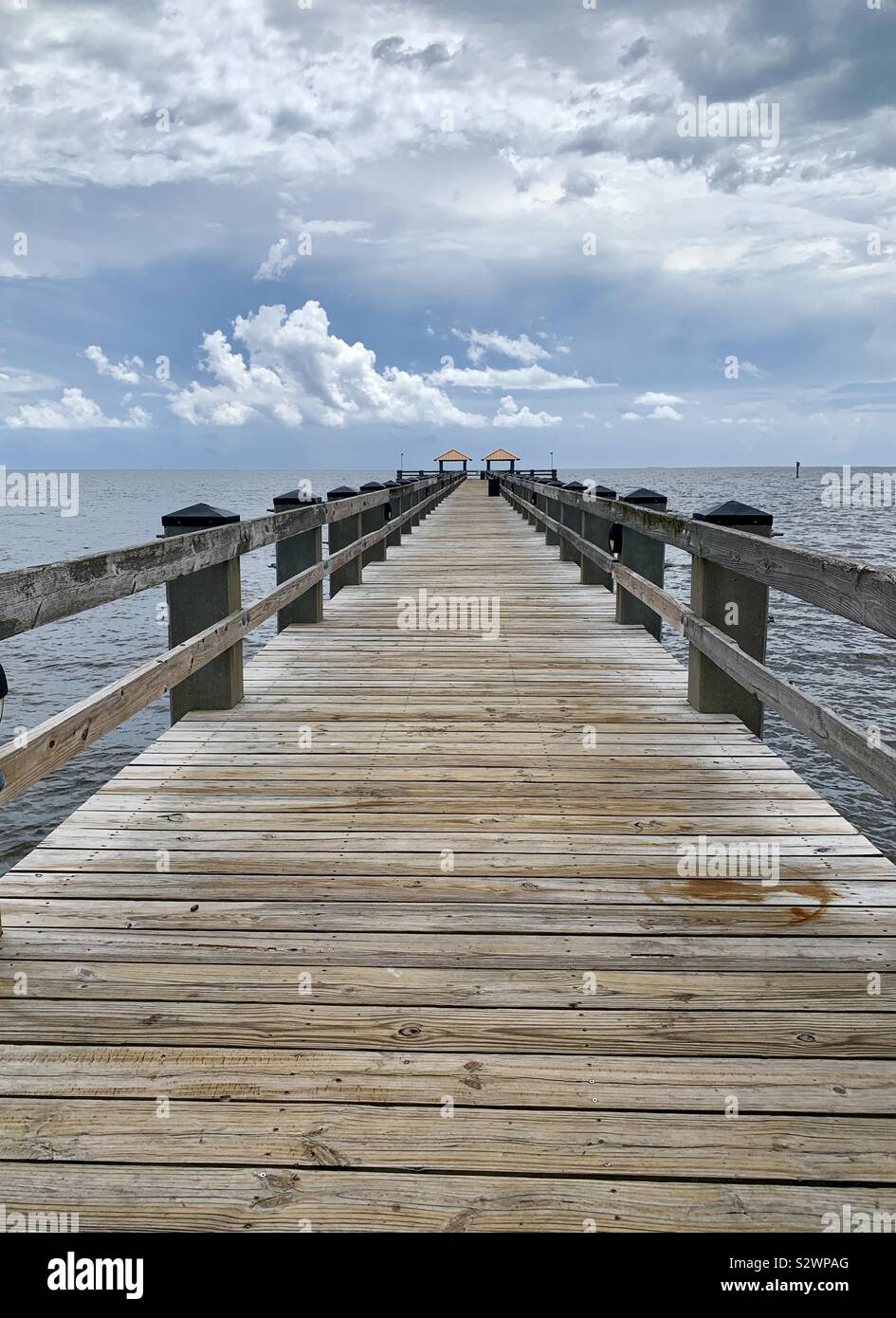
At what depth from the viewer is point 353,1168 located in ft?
5.85

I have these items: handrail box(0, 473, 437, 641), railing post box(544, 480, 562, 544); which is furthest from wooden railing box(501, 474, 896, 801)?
railing post box(544, 480, 562, 544)

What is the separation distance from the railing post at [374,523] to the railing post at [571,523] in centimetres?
215

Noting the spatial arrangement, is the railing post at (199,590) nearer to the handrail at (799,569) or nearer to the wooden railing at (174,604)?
the wooden railing at (174,604)

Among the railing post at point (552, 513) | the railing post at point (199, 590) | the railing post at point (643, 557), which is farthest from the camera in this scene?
the railing post at point (552, 513)

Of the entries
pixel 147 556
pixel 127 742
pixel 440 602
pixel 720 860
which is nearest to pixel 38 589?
pixel 147 556

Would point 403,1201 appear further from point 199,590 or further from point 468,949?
point 199,590

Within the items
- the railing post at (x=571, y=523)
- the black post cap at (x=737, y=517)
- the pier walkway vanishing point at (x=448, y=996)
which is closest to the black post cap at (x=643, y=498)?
the black post cap at (x=737, y=517)

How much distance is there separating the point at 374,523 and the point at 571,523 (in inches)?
90.4

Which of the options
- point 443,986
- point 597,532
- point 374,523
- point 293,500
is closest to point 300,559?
point 293,500

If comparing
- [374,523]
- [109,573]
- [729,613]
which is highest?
[374,523]

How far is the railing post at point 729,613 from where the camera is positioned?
460 cm

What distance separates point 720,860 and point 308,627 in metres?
4.93

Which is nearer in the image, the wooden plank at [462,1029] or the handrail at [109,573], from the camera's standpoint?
the wooden plank at [462,1029]

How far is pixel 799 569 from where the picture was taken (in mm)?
3129
